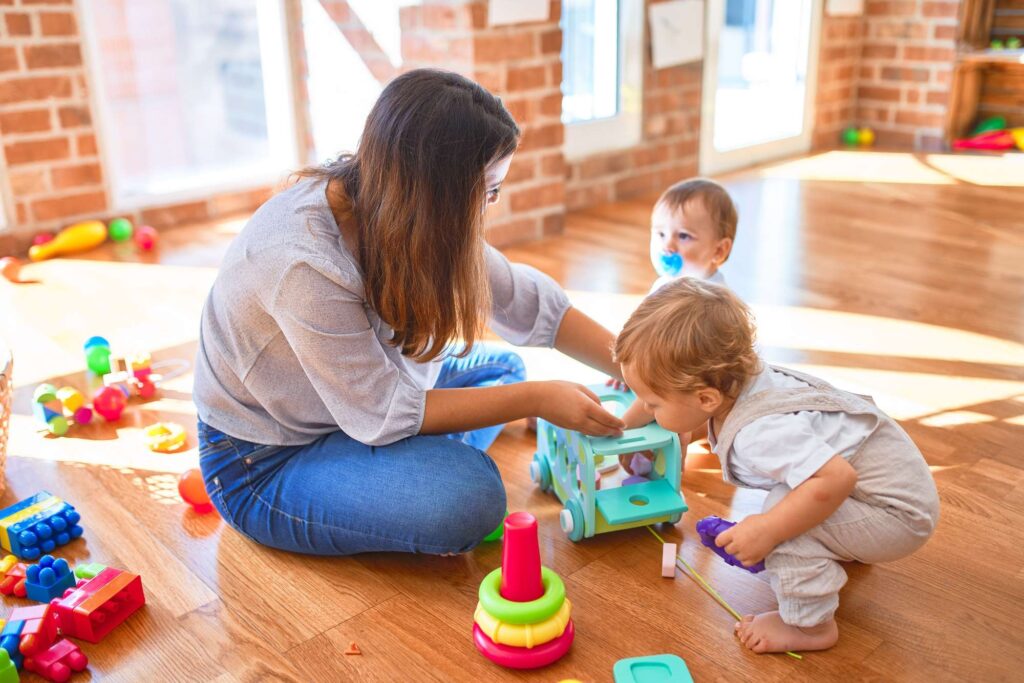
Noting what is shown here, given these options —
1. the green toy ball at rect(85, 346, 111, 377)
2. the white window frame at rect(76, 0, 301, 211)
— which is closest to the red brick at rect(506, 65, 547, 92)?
the white window frame at rect(76, 0, 301, 211)

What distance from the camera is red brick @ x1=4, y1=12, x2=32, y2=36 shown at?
2668 mm

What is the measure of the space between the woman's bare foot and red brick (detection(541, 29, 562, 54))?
2046 mm

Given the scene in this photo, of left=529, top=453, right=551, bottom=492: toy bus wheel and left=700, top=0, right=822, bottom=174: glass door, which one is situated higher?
left=700, top=0, right=822, bottom=174: glass door

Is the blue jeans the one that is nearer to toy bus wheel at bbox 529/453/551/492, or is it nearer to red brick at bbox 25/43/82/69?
toy bus wheel at bbox 529/453/551/492

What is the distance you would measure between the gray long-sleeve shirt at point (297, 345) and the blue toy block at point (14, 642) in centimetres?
36

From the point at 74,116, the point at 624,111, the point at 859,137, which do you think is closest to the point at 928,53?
the point at 859,137

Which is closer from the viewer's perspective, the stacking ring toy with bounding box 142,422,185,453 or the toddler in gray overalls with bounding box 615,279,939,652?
the toddler in gray overalls with bounding box 615,279,939,652

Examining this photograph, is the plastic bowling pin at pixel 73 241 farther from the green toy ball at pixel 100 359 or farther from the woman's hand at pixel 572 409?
the woman's hand at pixel 572 409

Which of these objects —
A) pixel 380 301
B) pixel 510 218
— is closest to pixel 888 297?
pixel 510 218

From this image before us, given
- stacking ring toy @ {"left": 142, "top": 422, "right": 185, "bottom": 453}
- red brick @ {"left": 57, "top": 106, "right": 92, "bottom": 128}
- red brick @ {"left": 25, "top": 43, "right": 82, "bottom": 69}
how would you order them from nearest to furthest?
stacking ring toy @ {"left": 142, "top": 422, "right": 185, "bottom": 453}, red brick @ {"left": 25, "top": 43, "right": 82, "bottom": 69}, red brick @ {"left": 57, "top": 106, "right": 92, "bottom": 128}

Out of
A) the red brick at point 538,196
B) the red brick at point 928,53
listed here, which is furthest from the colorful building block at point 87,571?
the red brick at point 928,53

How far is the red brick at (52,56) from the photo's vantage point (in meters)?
2.73

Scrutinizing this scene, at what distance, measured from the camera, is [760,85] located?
164 inches

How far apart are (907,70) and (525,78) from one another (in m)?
2.29
